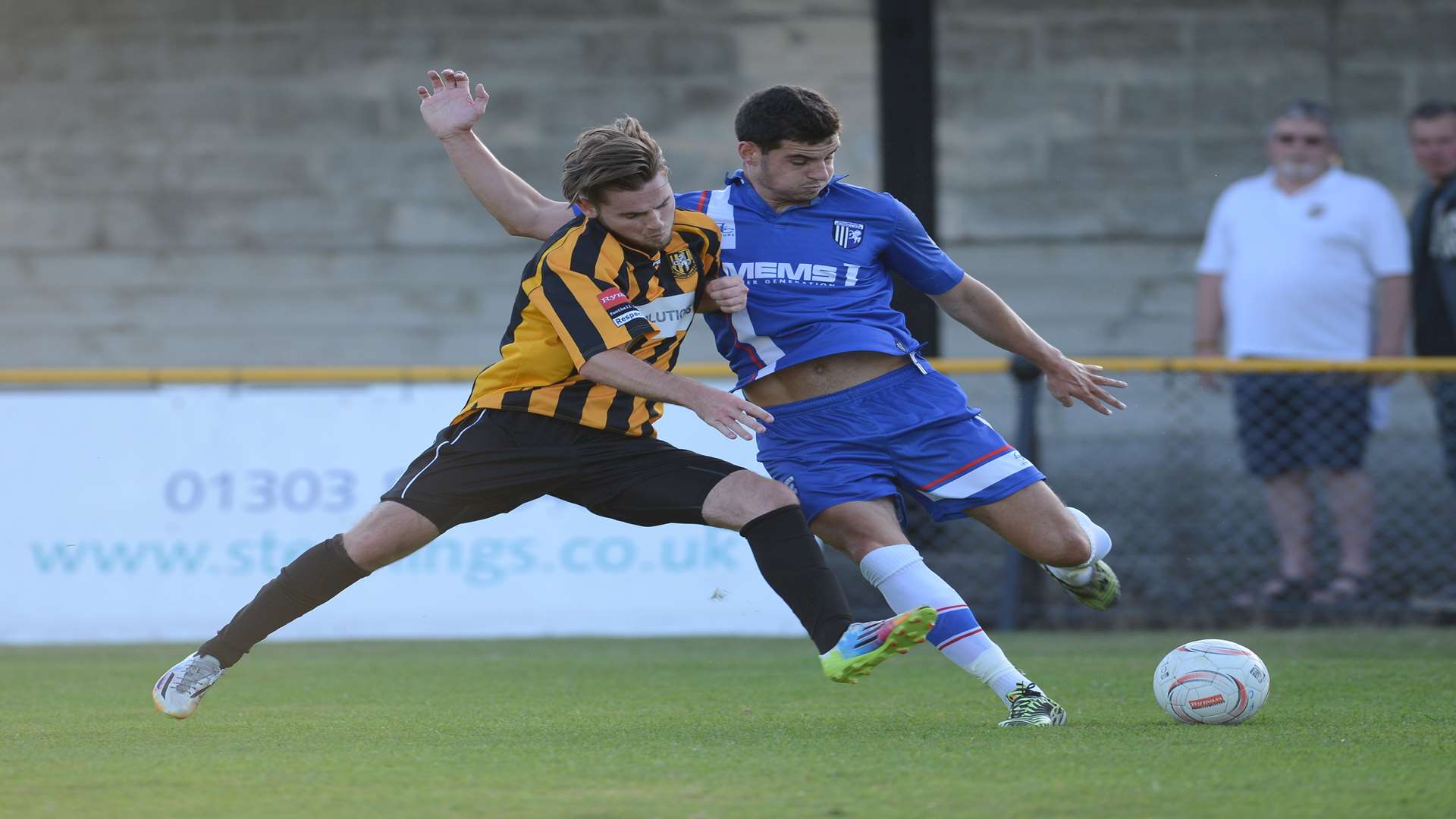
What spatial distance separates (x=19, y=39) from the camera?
34.2 ft

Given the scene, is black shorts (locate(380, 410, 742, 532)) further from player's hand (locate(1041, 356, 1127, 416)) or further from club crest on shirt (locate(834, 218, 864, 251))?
player's hand (locate(1041, 356, 1127, 416))

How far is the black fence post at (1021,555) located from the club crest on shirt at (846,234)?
10.5 ft

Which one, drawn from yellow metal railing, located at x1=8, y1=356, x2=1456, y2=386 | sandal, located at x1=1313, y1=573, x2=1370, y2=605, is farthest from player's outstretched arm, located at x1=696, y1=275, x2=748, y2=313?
sandal, located at x1=1313, y1=573, x2=1370, y2=605

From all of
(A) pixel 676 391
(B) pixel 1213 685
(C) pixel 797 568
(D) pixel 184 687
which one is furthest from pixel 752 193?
(D) pixel 184 687

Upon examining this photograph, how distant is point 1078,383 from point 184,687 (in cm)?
238

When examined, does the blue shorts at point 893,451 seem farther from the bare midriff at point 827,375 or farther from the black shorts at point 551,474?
the black shorts at point 551,474

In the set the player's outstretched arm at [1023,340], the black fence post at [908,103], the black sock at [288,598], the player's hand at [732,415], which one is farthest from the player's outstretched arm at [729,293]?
the black fence post at [908,103]

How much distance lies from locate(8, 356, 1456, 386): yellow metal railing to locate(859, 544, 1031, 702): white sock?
10.5ft

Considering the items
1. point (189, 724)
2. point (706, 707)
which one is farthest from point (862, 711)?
point (189, 724)

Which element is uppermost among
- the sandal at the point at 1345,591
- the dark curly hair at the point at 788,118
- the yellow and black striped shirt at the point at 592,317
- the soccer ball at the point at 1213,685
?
the dark curly hair at the point at 788,118

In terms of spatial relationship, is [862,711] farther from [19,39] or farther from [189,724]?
[19,39]

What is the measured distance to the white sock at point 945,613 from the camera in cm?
430

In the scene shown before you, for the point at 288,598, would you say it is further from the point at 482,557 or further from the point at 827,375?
the point at 482,557

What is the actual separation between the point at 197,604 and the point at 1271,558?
4698 millimetres
